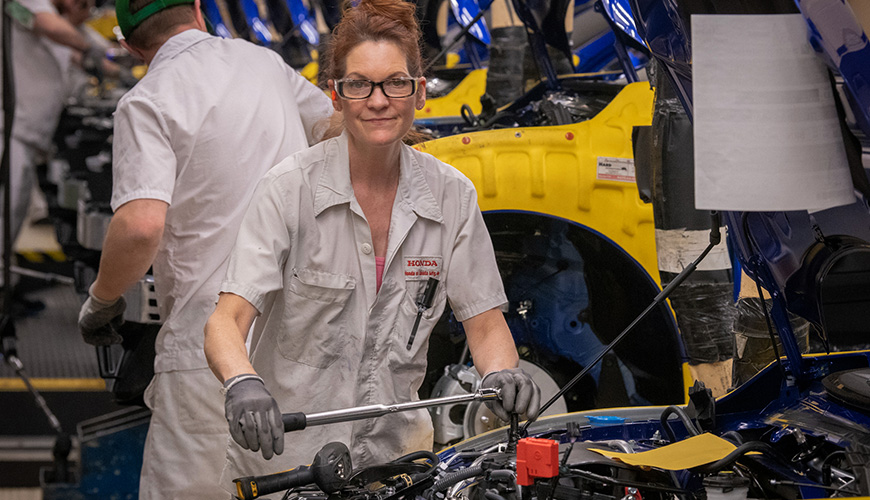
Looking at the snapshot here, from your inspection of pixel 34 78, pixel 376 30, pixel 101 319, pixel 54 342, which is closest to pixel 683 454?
pixel 376 30

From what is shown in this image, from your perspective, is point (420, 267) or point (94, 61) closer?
point (420, 267)

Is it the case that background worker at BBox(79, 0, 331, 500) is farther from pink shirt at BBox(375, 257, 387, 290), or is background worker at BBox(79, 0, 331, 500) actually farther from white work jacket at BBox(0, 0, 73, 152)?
white work jacket at BBox(0, 0, 73, 152)

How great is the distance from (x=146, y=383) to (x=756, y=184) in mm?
2363

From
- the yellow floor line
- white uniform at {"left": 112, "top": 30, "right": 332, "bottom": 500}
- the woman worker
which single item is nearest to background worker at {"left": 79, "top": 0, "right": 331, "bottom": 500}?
white uniform at {"left": 112, "top": 30, "right": 332, "bottom": 500}

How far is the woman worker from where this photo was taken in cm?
214

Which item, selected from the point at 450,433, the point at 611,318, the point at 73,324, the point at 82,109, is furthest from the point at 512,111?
the point at 82,109

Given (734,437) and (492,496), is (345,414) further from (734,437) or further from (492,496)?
(734,437)

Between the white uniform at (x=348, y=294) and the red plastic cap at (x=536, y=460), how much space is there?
609mm

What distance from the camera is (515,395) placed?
6.73ft

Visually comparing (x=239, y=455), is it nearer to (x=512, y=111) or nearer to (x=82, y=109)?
(x=512, y=111)

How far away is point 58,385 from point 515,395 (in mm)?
3638

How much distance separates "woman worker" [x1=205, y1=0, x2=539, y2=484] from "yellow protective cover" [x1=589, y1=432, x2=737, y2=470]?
28 centimetres

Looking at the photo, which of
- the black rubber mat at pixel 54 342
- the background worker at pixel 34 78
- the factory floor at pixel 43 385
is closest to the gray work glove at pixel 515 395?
the factory floor at pixel 43 385

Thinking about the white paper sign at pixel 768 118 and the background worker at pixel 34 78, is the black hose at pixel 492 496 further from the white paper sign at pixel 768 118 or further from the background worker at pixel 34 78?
the background worker at pixel 34 78
